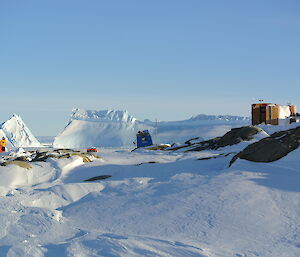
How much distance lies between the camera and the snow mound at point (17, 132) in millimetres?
107000

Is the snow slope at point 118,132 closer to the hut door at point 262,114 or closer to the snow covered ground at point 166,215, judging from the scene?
the hut door at point 262,114

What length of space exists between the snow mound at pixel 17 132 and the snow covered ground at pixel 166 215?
101 meters

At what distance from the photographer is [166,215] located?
830 cm

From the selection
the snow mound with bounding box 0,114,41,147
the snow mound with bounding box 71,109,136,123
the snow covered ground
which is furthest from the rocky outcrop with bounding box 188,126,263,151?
the snow mound with bounding box 0,114,41,147

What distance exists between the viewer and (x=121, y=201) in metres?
9.72

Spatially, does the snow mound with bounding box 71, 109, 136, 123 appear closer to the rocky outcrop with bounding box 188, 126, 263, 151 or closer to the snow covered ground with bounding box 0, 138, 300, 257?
the rocky outcrop with bounding box 188, 126, 263, 151

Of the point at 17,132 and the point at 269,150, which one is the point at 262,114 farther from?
the point at 17,132

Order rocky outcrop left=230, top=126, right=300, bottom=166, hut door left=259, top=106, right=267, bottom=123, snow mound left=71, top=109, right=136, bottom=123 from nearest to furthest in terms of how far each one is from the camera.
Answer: rocky outcrop left=230, top=126, right=300, bottom=166 → hut door left=259, top=106, right=267, bottom=123 → snow mound left=71, top=109, right=136, bottom=123

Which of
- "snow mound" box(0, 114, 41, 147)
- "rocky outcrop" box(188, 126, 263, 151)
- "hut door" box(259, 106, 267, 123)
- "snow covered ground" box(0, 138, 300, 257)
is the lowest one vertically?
"snow mound" box(0, 114, 41, 147)

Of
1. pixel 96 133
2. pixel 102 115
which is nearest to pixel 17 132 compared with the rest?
pixel 102 115

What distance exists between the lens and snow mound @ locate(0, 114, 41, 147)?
4213 inches

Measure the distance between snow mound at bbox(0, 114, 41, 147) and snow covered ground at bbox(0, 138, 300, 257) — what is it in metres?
101

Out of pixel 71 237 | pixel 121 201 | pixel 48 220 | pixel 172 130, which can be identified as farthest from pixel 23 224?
pixel 172 130

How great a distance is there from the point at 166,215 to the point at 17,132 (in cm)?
10970
